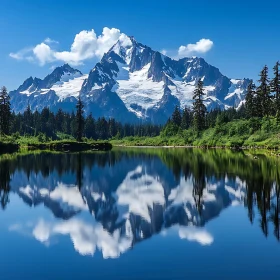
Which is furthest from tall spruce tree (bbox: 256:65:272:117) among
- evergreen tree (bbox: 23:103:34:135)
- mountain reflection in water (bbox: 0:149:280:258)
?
evergreen tree (bbox: 23:103:34:135)

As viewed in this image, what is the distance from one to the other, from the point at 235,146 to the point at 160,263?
3191 inches

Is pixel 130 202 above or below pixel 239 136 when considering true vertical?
below

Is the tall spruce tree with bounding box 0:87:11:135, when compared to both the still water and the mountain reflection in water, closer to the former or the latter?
the mountain reflection in water

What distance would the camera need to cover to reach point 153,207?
851 inches

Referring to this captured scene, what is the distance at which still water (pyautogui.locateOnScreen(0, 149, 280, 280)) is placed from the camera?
1195 cm

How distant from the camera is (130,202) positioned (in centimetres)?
2344

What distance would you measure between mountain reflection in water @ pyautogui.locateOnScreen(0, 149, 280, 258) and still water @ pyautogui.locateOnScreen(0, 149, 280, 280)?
5 cm

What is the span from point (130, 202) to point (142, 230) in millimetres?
6849

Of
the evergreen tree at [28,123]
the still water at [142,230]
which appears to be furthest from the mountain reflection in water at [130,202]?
the evergreen tree at [28,123]

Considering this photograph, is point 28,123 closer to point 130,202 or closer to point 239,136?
point 239,136

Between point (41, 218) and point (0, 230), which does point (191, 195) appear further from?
point (0, 230)

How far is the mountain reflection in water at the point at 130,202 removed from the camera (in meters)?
15.9

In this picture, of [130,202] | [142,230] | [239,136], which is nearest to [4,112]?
[239,136]

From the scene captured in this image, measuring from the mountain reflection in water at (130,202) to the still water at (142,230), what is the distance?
5 cm
